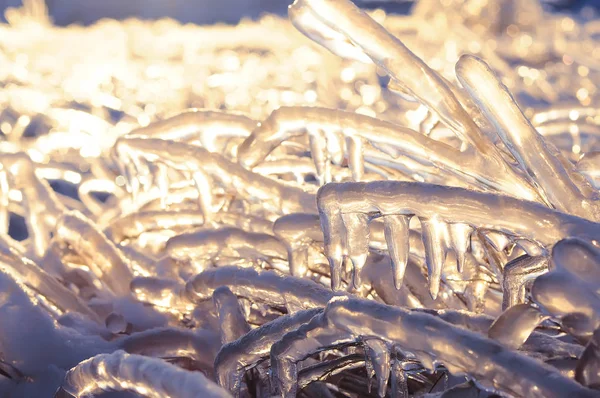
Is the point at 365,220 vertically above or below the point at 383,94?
above

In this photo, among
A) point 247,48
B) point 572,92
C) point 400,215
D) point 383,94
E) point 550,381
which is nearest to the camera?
point 550,381

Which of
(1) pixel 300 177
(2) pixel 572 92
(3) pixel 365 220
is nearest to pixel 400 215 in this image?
(3) pixel 365 220

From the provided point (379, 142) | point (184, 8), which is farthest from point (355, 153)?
point (184, 8)

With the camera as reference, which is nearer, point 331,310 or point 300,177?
point 331,310

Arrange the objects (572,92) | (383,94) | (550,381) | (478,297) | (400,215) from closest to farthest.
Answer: (550,381) → (400,215) → (478,297) → (572,92) → (383,94)

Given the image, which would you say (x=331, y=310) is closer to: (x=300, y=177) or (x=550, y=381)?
(x=550, y=381)

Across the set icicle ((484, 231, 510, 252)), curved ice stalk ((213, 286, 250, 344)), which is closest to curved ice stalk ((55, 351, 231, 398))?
curved ice stalk ((213, 286, 250, 344))
